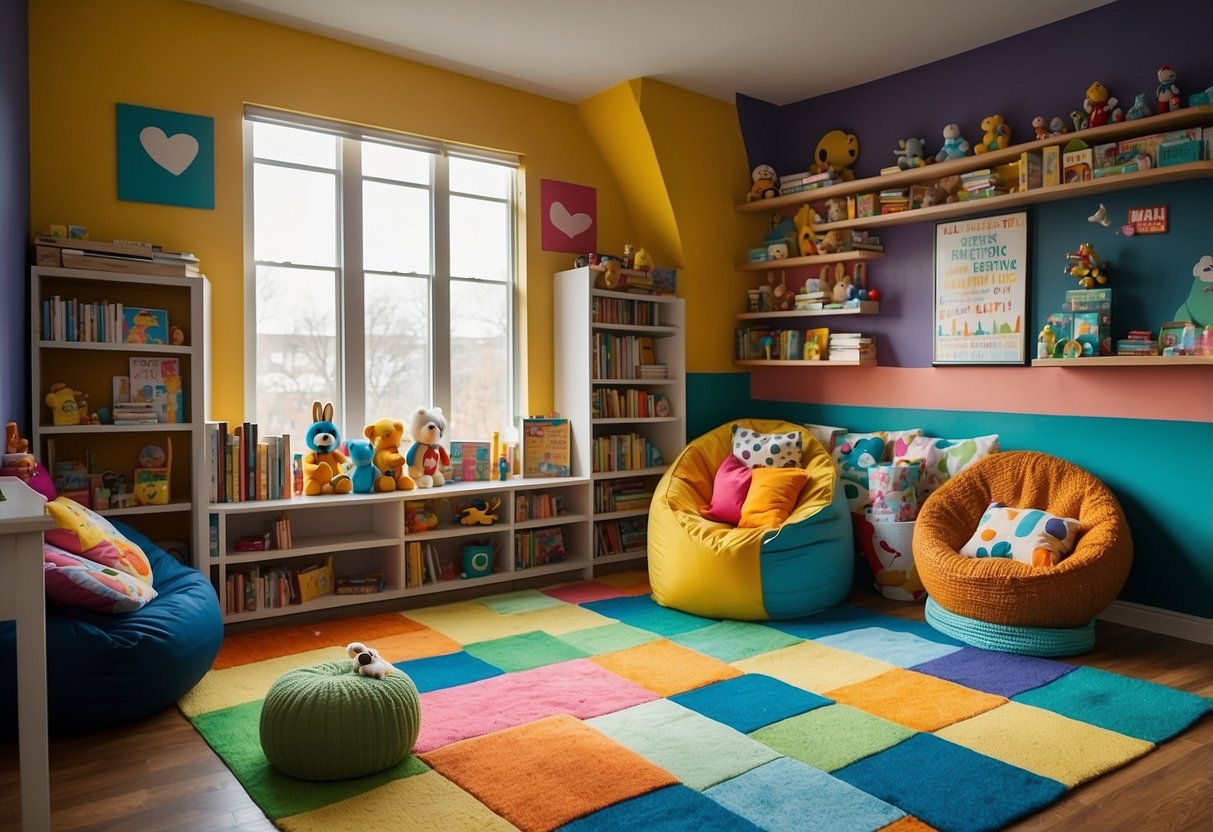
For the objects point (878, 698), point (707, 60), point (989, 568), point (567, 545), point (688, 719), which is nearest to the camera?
point (688, 719)

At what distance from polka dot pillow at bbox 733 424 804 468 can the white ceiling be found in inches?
84.0

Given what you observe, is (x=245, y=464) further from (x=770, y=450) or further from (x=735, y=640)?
(x=770, y=450)

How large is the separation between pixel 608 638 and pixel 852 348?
91.6 inches

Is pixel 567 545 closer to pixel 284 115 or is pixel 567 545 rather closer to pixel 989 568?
pixel 989 568

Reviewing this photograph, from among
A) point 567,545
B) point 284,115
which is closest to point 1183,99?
point 567,545

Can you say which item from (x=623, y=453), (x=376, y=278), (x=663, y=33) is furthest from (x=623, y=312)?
(x=663, y=33)

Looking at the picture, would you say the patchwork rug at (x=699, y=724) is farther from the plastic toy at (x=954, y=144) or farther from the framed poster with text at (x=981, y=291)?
the plastic toy at (x=954, y=144)

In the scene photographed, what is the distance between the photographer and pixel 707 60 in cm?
491

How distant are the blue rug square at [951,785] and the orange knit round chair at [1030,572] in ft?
3.46

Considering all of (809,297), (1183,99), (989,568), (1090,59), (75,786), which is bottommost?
(75,786)

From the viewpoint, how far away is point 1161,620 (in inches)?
159

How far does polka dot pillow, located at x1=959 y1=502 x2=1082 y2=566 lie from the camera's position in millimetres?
3811

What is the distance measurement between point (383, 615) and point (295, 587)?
452 mm

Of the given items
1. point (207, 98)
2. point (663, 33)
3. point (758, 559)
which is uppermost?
point (663, 33)
